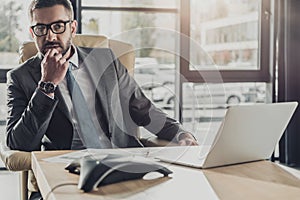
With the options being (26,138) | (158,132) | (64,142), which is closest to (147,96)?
(158,132)

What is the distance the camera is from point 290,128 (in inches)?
154

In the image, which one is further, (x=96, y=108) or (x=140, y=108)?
(x=140, y=108)

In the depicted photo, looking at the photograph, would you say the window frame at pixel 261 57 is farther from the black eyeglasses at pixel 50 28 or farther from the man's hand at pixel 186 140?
the man's hand at pixel 186 140

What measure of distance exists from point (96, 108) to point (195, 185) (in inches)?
35.5

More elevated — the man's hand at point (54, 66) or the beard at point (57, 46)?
the beard at point (57, 46)

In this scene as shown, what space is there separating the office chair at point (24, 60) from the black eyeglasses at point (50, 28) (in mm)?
177

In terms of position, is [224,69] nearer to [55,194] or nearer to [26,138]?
[26,138]

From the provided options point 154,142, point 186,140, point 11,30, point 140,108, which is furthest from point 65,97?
point 11,30

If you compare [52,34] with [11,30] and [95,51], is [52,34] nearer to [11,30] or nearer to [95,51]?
[95,51]

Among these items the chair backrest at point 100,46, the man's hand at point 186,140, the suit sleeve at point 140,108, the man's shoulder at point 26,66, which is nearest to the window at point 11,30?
the chair backrest at point 100,46

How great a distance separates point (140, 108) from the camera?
6.63ft

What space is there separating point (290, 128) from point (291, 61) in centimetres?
56

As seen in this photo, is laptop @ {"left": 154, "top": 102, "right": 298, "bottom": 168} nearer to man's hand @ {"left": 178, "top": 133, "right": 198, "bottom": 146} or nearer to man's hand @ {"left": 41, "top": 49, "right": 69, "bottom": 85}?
man's hand @ {"left": 178, "top": 133, "right": 198, "bottom": 146}

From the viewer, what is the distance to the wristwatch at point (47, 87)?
6.14 ft
